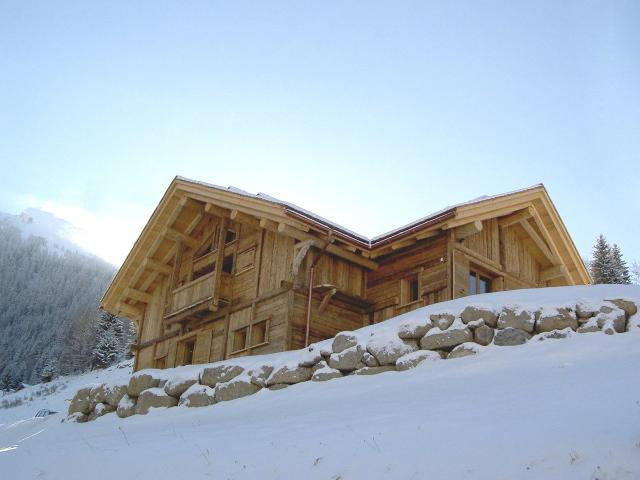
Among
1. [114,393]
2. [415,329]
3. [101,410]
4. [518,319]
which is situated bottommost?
[101,410]

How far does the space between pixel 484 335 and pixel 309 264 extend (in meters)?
8.65

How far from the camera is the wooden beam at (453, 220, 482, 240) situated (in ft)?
64.0

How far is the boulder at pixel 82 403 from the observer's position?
18.3 metres

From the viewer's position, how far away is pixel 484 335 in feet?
40.7

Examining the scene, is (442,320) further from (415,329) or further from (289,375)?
(289,375)

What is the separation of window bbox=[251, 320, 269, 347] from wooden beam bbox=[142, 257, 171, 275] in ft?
24.3

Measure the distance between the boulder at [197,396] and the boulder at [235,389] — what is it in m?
0.24

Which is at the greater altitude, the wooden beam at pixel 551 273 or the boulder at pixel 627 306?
the wooden beam at pixel 551 273

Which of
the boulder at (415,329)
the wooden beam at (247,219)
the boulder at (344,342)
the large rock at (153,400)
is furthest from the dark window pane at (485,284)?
the large rock at (153,400)

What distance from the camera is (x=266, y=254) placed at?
21844mm

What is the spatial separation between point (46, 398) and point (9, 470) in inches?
1522

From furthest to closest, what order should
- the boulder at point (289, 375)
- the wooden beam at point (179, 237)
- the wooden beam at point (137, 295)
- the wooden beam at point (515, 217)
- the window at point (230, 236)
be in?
the wooden beam at point (137, 295), the wooden beam at point (179, 237), the window at point (230, 236), the wooden beam at point (515, 217), the boulder at point (289, 375)

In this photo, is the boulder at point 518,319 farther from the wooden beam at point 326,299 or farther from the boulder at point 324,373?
the wooden beam at point 326,299

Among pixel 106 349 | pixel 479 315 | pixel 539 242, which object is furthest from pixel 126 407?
pixel 106 349
